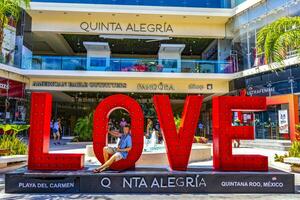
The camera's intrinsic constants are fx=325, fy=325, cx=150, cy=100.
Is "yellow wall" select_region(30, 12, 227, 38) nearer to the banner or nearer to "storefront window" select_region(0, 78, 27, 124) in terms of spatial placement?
the banner

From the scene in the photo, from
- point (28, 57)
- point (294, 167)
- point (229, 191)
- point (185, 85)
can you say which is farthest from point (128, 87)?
point (229, 191)

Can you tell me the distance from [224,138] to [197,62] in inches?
631

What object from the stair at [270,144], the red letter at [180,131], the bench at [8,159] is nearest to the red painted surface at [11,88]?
the bench at [8,159]

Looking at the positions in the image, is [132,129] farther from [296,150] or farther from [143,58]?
[143,58]

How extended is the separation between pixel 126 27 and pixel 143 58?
2.73 meters

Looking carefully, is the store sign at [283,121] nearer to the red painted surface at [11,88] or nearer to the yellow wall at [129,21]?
the yellow wall at [129,21]

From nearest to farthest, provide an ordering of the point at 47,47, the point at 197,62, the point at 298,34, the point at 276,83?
1. the point at 298,34
2. the point at 276,83
3. the point at 197,62
4. the point at 47,47

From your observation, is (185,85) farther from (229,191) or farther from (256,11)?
(229,191)

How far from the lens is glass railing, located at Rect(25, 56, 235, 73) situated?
22.6 metres

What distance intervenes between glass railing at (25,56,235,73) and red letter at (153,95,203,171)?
15.0 meters

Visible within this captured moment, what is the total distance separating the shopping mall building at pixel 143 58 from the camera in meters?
21.9

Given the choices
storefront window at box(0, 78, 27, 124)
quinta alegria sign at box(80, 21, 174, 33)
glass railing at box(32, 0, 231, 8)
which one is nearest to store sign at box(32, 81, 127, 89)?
storefront window at box(0, 78, 27, 124)

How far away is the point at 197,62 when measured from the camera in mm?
23500

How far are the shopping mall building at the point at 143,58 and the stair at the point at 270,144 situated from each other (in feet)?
3.42
